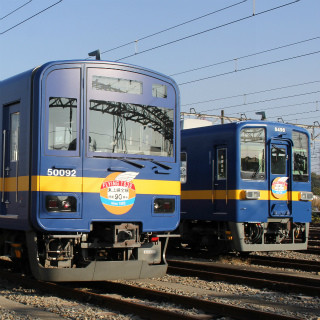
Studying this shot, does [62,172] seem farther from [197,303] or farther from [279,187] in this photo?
[279,187]

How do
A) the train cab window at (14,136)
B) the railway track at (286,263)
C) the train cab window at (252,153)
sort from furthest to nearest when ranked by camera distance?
the train cab window at (252,153) < the railway track at (286,263) < the train cab window at (14,136)

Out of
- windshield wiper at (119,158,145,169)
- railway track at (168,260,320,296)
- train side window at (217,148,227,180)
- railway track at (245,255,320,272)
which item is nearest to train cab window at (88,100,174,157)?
windshield wiper at (119,158,145,169)

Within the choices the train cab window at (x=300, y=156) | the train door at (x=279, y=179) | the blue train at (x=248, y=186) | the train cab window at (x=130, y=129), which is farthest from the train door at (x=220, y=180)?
the train cab window at (x=130, y=129)

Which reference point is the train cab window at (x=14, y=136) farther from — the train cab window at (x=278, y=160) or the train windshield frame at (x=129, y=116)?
the train cab window at (x=278, y=160)

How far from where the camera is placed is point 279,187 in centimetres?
1366

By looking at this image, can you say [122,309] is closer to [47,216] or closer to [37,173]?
[47,216]

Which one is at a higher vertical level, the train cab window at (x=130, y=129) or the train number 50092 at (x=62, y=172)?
the train cab window at (x=130, y=129)

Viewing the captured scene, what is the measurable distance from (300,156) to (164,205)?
609cm

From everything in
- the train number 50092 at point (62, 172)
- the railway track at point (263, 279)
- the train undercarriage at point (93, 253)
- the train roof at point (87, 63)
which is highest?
the train roof at point (87, 63)

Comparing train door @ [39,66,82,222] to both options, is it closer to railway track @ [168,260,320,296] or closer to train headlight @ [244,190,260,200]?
railway track @ [168,260,320,296]

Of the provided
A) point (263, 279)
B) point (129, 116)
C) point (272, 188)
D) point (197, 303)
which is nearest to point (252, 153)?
point (272, 188)

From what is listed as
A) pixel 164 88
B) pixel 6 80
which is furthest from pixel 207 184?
pixel 6 80

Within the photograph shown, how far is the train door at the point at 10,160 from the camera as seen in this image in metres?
8.60

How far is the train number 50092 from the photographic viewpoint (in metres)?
7.96
